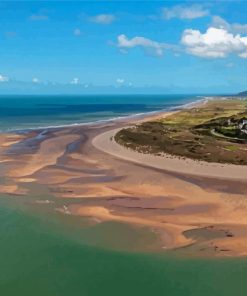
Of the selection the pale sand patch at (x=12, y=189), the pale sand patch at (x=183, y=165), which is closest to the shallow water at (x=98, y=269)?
the pale sand patch at (x=12, y=189)

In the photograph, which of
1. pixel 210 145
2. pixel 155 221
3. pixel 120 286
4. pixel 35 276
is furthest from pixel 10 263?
pixel 210 145

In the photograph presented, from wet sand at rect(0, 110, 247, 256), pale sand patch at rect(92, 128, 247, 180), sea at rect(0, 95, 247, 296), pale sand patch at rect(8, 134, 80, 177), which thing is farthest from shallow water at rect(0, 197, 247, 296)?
pale sand patch at rect(8, 134, 80, 177)

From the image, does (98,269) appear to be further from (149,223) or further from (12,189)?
(12,189)

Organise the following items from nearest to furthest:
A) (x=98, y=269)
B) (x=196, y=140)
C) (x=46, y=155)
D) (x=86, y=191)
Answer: (x=98, y=269)
(x=86, y=191)
(x=46, y=155)
(x=196, y=140)

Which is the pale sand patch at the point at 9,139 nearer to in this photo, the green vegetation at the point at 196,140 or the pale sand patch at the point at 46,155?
the pale sand patch at the point at 46,155

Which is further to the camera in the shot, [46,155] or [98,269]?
[46,155]

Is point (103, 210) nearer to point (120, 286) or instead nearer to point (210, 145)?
point (120, 286)

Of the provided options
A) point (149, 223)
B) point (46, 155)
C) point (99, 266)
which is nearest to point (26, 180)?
point (46, 155)
